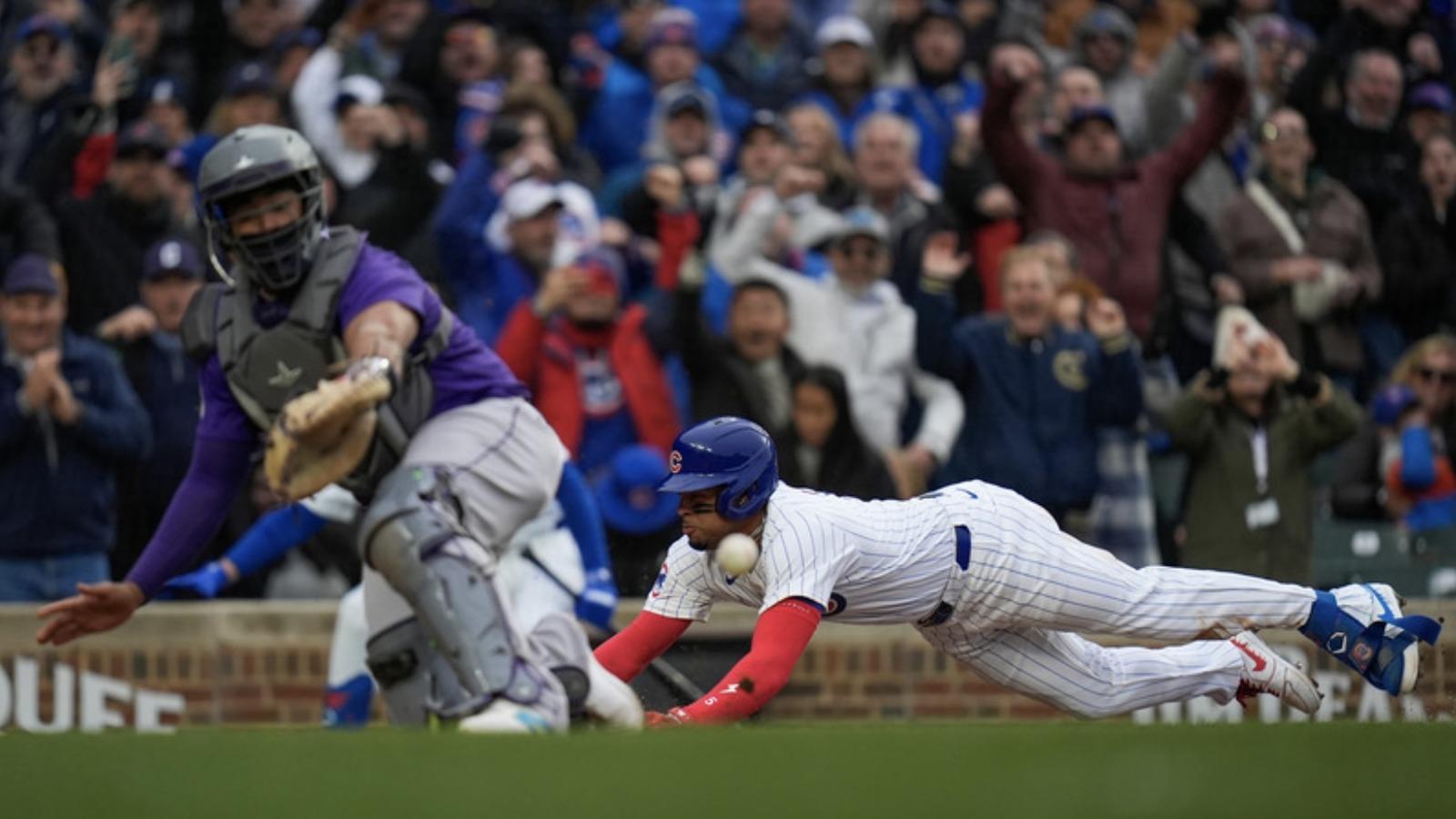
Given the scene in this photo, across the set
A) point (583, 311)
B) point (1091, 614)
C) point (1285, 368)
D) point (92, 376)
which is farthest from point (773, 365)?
point (1091, 614)

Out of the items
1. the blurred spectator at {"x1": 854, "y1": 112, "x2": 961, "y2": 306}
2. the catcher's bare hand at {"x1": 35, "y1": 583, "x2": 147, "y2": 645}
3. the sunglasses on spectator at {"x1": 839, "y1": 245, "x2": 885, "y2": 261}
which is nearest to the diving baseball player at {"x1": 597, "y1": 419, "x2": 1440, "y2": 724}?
the catcher's bare hand at {"x1": 35, "y1": 583, "x2": 147, "y2": 645}

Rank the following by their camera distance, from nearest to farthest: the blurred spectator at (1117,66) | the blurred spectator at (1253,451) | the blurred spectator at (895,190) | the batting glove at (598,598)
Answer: the batting glove at (598,598)
the blurred spectator at (1253,451)
the blurred spectator at (895,190)
the blurred spectator at (1117,66)

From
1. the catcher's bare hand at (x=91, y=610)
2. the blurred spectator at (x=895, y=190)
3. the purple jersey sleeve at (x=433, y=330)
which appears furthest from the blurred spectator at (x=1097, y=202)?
the catcher's bare hand at (x=91, y=610)

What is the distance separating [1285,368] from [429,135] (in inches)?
185

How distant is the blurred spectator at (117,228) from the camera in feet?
39.1

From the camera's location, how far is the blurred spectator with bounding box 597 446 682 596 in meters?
10.9

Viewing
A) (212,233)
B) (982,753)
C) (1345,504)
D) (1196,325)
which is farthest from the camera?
(1196,325)

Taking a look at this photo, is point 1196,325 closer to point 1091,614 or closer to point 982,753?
point 1091,614

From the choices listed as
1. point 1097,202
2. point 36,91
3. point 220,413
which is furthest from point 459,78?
point 220,413

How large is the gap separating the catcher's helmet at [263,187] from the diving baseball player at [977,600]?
126cm

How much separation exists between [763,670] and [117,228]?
6.14m

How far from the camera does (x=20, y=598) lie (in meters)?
11.1

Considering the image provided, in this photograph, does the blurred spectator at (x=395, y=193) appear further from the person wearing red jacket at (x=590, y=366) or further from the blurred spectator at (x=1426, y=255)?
the blurred spectator at (x=1426, y=255)

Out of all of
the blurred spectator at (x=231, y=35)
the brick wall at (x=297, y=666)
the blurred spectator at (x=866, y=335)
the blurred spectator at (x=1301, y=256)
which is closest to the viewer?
the brick wall at (x=297, y=666)
